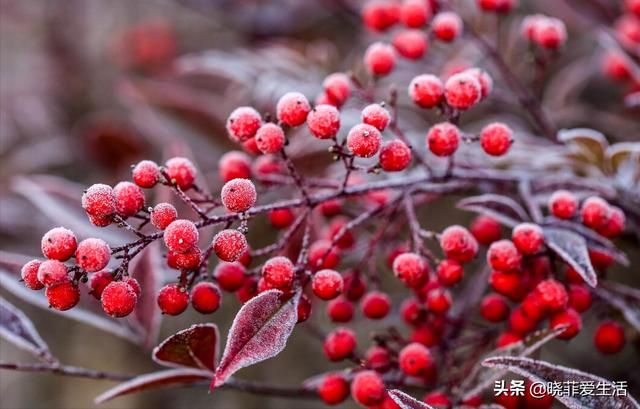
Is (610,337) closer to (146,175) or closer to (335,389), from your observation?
(335,389)

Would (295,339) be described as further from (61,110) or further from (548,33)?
(61,110)

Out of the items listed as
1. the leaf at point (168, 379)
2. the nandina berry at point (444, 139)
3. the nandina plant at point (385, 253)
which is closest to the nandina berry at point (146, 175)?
the nandina plant at point (385, 253)

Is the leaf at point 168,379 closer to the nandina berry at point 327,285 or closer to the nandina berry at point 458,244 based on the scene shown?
the nandina berry at point 327,285

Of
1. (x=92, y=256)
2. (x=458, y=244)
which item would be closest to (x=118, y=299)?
(x=92, y=256)

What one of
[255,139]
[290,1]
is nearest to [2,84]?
[290,1]

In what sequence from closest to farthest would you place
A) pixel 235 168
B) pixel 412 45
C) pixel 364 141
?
pixel 364 141, pixel 235 168, pixel 412 45

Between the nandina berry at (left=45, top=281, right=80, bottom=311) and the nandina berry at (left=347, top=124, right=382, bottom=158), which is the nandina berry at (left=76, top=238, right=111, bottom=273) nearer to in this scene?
the nandina berry at (left=45, top=281, right=80, bottom=311)
